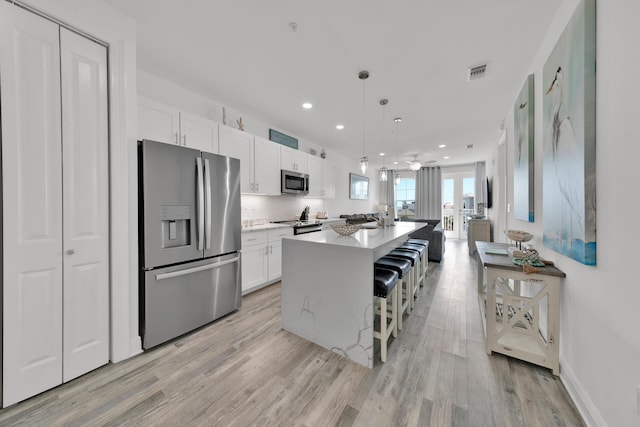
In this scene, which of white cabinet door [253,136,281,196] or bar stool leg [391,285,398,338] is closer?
bar stool leg [391,285,398,338]

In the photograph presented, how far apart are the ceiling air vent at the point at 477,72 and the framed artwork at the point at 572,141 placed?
0.73 metres

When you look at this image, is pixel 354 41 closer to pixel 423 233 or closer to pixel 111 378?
pixel 111 378

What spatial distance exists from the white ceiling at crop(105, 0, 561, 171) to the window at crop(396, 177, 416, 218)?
5076 millimetres

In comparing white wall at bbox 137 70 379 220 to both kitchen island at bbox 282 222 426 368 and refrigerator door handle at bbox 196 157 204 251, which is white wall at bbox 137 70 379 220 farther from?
kitchen island at bbox 282 222 426 368

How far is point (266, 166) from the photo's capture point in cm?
375

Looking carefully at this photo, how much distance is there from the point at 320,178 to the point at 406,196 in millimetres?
5013

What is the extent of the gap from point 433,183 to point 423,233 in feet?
13.2

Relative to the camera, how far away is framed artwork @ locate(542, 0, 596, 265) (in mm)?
1216

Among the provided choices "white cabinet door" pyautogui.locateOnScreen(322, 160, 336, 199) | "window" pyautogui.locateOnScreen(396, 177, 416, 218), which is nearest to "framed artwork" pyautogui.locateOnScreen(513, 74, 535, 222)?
"white cabinet door" pyautogui.locateOnScreen(322, 160, 336, 199)

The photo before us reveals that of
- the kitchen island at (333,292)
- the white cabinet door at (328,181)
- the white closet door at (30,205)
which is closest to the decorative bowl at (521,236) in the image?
the kitchen island at (333,292)

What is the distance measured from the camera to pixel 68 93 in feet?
5.17

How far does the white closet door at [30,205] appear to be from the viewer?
1.36 m

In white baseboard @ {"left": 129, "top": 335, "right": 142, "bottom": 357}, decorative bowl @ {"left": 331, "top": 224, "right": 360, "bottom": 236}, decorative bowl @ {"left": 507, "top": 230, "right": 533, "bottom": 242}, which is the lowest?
white baseboard @ {"left": 129, "top": 335, "right": 142, "bottom": 357}

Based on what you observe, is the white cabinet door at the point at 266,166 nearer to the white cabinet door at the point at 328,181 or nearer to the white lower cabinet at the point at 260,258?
the white lower cabinet at the point at 260,258
